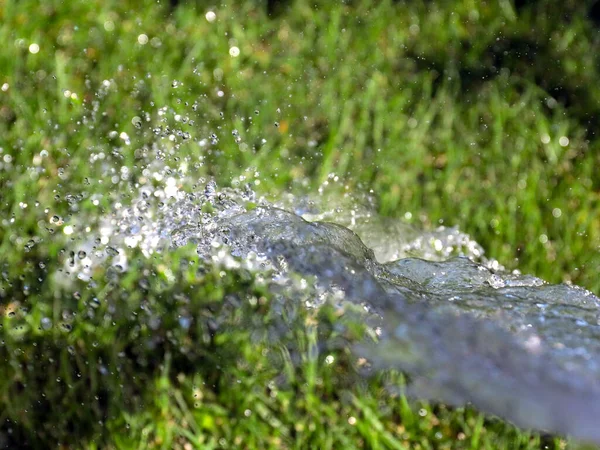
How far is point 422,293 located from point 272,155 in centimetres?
95

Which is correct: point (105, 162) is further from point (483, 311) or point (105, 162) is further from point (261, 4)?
point (483, 311)

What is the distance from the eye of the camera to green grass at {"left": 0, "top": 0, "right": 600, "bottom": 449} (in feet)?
6.73

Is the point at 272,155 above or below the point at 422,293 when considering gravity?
above

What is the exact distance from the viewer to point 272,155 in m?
2.58

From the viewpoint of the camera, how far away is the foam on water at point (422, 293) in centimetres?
150

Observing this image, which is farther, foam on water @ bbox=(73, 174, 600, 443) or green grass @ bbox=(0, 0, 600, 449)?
green grass @ bbox=(0, 0, 600, 449)

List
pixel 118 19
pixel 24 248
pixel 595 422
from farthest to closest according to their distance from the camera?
pixel 118 19, pixel 24 248, pixel 595 422

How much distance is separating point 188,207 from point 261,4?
1168 mm

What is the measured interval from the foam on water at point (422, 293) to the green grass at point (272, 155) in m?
0.09

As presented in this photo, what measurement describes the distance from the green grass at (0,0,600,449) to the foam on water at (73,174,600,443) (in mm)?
92

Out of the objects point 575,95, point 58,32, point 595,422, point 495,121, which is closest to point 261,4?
point 58,32

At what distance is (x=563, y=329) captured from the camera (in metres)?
1.60

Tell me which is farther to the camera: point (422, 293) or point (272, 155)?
point (272, 155)

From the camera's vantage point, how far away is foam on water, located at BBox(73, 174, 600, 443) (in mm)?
1497
